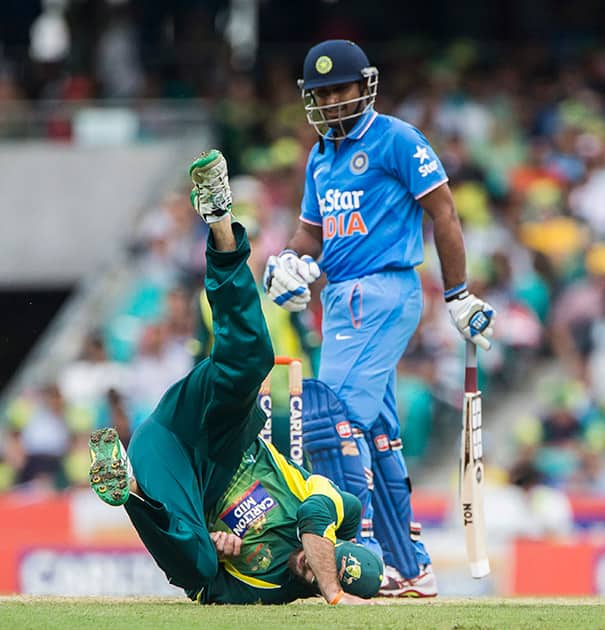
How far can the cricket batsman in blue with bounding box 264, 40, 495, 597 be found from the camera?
7207mm

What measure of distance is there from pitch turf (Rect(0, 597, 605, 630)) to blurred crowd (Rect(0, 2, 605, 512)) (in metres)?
4.39

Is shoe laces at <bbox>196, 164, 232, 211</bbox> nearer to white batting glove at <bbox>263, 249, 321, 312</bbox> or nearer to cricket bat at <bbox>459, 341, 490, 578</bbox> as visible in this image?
white batting glove at <bbox>263, 249, 321, 312</bbox>

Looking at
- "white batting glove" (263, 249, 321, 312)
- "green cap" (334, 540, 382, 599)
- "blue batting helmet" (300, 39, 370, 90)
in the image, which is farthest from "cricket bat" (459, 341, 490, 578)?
"blue batting helmet" (300, 39, 370, 90)

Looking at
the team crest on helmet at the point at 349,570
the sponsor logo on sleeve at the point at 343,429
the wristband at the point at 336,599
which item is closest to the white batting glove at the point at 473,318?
the sponsor logo on sleeve at the point at 343,429

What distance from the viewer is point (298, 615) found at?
5910 mm

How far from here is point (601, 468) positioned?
12133 millimetres

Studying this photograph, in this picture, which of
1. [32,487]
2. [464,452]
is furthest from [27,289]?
[464,452]

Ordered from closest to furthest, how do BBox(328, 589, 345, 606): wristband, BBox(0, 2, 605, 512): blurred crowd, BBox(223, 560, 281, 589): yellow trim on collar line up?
BBox(328, 589, 345, 606): wristband → BBox(223, 560, 281, 589): yellow trim on collar → BBox(0, 2, 605, 512): blurred crowd

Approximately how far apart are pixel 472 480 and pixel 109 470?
7.23 ft

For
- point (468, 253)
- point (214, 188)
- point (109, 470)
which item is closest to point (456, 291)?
point (214, 188)

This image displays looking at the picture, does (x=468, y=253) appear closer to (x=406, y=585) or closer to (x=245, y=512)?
(x=406, y=585)

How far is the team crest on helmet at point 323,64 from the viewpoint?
23.9ft

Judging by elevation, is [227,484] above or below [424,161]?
below

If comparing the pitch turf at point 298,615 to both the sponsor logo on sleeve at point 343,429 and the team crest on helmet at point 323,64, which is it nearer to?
the sponsor logo on sleeve at point 343,429
